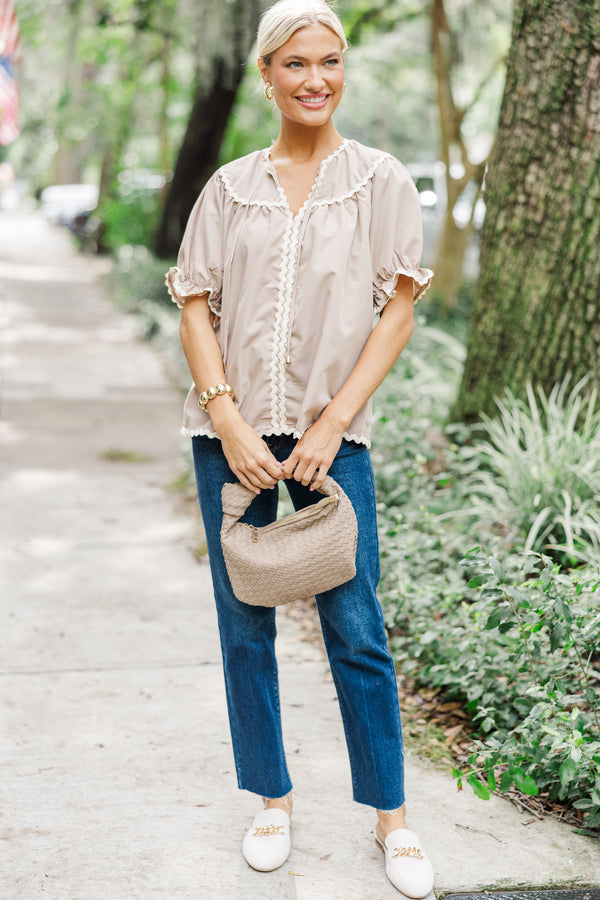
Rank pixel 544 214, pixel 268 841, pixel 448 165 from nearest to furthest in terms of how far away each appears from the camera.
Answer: pixel 268 841 < pixel 544 214 < pixel 448 165

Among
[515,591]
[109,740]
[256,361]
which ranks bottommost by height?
[109,740]

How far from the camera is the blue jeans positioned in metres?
2.24

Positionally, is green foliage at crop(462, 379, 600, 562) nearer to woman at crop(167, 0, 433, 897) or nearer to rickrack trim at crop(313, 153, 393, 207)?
woman at crop(167, 0, 433, 897)

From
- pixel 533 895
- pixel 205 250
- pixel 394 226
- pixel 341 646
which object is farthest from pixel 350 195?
pixel 533 895

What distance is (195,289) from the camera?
2250mm

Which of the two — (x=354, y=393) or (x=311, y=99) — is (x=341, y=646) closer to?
(x=354, y=393)

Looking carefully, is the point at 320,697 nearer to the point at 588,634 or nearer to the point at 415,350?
the point at 588,634

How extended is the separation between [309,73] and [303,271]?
0.42 m

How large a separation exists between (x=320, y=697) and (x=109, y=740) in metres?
0.73

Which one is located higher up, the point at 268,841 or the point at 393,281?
the point at 393,281

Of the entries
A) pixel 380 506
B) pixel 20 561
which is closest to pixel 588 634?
pixel 380 506

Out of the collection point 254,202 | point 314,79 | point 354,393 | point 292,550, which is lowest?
point 292,550

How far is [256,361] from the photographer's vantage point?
219cm

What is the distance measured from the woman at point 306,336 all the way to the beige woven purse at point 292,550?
61 millimetres
